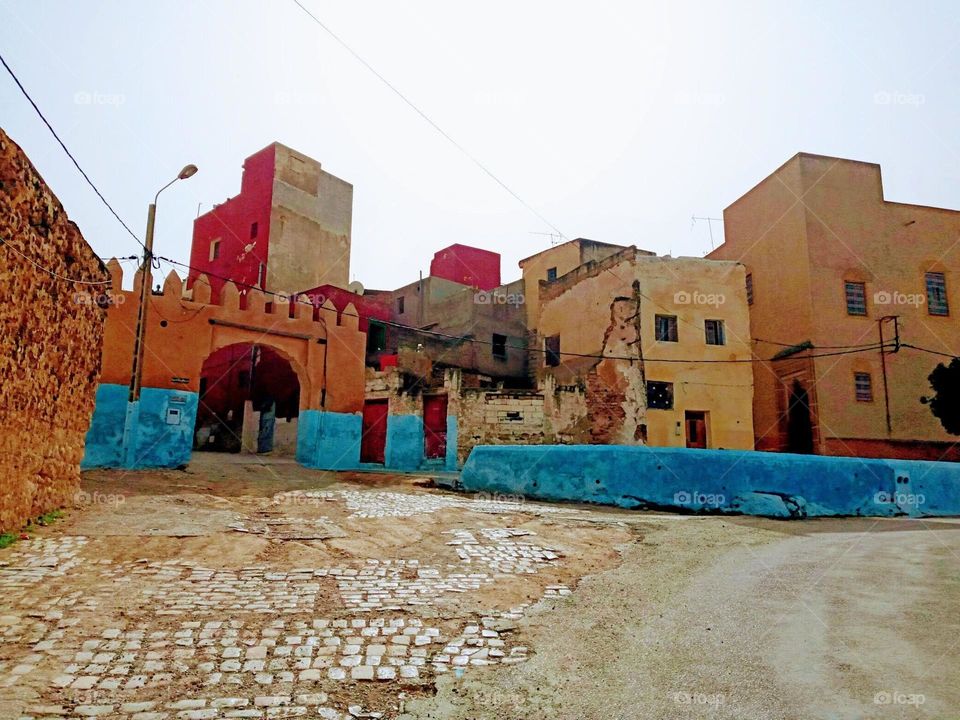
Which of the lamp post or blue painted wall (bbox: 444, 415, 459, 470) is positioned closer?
the lamp post

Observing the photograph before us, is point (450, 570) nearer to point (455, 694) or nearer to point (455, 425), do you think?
point (455, 694)

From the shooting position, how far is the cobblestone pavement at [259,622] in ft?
13.3

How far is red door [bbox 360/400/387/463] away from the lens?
23.6 m

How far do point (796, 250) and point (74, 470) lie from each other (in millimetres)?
26295

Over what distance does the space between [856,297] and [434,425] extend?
18.4 m

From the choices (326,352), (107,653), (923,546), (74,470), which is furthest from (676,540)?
(326,352)

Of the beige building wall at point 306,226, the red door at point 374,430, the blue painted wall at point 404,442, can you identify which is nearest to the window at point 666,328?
the blue painted wall at point 404,442

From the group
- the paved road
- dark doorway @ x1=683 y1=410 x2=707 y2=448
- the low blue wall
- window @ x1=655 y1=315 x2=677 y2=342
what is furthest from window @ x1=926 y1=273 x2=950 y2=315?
the paved road

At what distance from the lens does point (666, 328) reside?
2612cm

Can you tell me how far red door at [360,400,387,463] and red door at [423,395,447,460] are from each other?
1555mm

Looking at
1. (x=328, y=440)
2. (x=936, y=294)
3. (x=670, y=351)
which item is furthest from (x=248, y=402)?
(x=936, y=294)

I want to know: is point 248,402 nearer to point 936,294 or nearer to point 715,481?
point 715,481

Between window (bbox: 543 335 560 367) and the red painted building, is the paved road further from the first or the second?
the red painted building

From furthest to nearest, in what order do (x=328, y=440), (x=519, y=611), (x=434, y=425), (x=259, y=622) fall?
(x=434, y=425) → (x=328, y=440) → (x=519, y=611) → (x=259, y=622)
